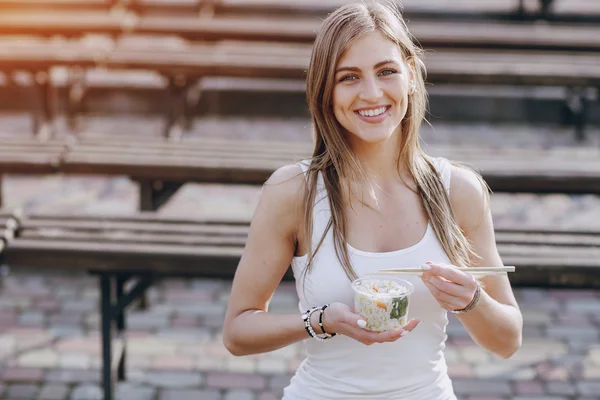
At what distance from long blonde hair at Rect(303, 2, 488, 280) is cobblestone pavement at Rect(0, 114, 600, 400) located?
1.70 meters

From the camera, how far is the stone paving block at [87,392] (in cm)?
353

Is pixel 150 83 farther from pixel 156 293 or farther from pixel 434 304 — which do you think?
pixel 434 304

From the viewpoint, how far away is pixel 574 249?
3215mm

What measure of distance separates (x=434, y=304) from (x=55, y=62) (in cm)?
449

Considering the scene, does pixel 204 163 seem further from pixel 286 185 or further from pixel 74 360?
pixel 286 185

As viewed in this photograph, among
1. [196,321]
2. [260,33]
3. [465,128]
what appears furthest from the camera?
[465,128]

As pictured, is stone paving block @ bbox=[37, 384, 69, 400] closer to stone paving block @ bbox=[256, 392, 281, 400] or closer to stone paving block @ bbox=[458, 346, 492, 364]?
stone paving block @ bbox=[256, 392, 281, 400]

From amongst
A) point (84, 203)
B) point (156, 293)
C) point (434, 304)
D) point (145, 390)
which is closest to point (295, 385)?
point (434, 304)

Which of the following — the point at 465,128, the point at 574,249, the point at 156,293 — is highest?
the point at 574,249

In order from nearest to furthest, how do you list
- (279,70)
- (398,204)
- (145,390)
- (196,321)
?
(398,204) → (145,390) → (196,321) → (279,70)

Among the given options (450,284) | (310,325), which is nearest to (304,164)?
(310,325)

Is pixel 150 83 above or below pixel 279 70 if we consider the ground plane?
below

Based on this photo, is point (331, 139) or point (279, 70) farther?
point (279, 70)

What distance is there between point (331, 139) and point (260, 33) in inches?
167
